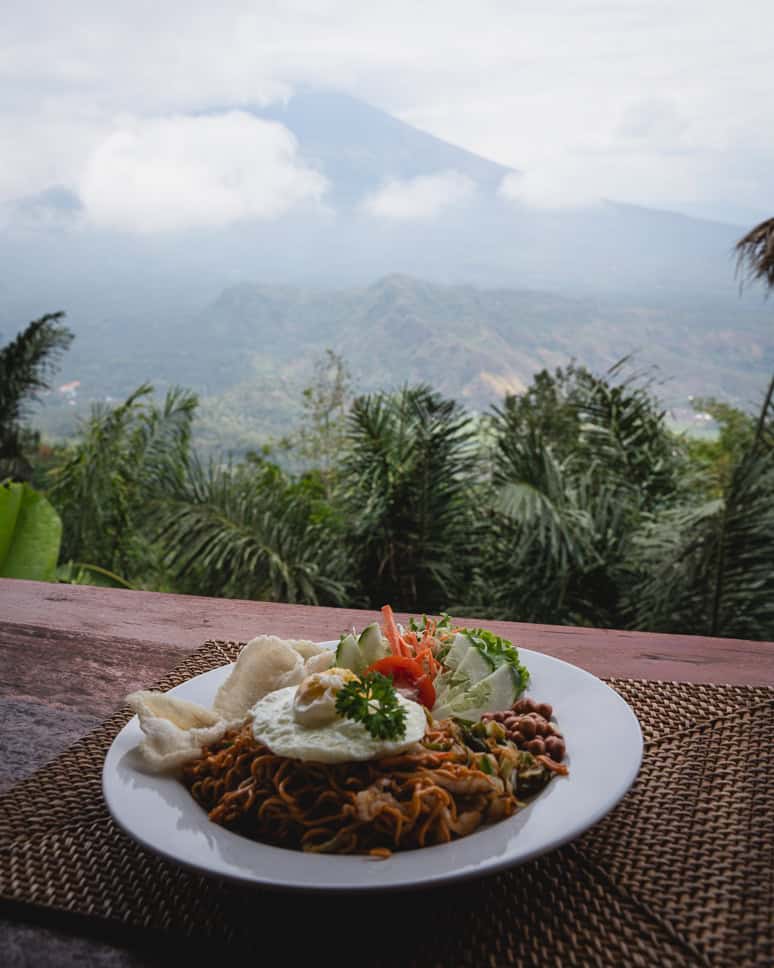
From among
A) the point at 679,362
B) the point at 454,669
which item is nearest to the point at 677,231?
the point at 679,362

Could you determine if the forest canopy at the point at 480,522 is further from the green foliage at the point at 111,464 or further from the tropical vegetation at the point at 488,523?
the green foliage at the point at 111,464

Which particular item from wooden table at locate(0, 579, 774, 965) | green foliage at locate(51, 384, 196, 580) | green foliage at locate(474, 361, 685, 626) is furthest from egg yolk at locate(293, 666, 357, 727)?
green foliage at locate(51, 384, 196, 580)

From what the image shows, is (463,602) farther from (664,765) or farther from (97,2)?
(97,2)

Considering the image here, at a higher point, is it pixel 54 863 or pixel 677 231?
pixel 677 231

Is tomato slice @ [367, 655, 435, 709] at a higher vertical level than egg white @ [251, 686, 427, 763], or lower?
lower

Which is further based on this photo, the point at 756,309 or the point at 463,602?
the point at 756,309

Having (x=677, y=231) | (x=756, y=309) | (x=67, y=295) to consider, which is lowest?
(x=67, y=295)

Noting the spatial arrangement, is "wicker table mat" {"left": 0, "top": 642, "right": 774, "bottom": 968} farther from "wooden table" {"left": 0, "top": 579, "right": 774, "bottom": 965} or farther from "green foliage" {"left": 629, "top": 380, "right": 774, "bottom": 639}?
"green foliage" {"left": 629, "top": 380, "right": 774, "bottom": 639}
